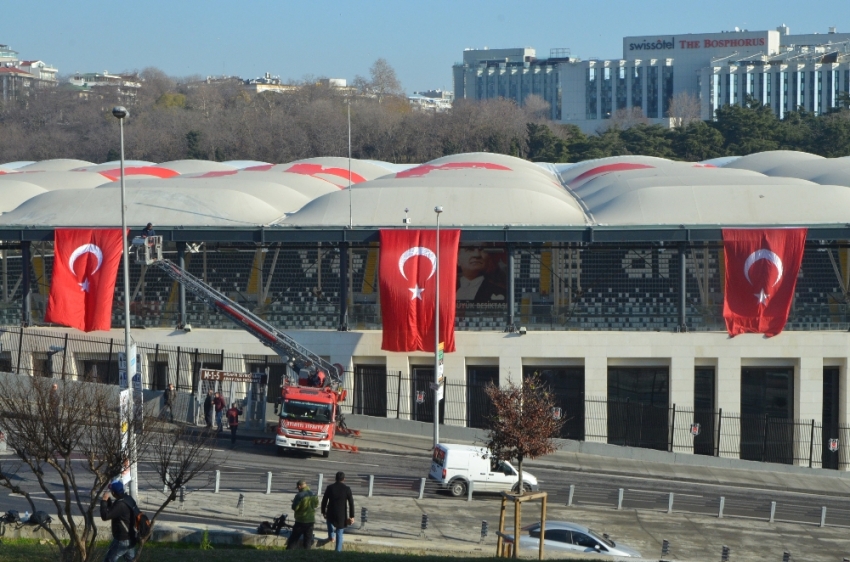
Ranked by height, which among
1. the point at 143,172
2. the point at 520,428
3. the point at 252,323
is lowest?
the point at 520,428

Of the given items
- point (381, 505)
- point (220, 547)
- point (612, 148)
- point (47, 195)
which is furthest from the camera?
point (612, 148)

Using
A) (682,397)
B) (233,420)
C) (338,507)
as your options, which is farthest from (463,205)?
(338,507)

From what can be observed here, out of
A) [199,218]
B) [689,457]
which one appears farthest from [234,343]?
[689,457]

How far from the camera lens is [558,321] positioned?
140 feet

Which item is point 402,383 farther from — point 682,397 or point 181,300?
point 682,397

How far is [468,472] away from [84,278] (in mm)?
20431

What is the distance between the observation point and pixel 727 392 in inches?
1657

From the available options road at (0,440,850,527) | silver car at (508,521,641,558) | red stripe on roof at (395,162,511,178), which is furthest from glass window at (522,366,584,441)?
silver car at (508,521,641,558)

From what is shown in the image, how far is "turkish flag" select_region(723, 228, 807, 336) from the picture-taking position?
41.6 metres

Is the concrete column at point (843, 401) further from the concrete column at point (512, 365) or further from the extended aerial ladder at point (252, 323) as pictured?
the extended aerial ladder at point (252, 323)

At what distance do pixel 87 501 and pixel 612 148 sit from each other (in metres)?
90.0

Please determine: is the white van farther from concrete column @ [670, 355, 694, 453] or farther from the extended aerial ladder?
concrete column @ [670, 355, 694, 453]

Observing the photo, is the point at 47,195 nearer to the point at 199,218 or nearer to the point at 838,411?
the point at 199,218

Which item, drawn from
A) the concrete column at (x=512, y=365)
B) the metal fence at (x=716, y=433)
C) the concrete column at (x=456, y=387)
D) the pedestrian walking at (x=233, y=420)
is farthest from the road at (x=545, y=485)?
the concrete column at (x=512, y=365)
